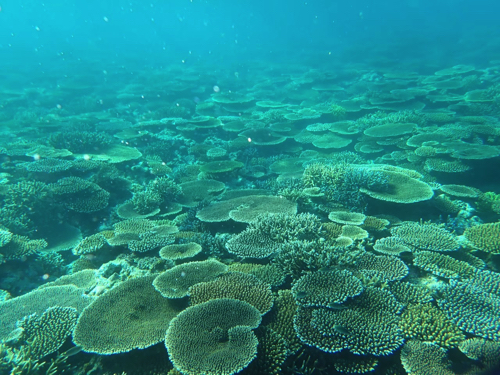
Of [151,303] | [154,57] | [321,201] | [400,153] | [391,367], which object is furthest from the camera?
[154,57]

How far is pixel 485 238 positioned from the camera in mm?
5453

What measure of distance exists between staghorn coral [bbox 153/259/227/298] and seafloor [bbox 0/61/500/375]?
0.03 metres

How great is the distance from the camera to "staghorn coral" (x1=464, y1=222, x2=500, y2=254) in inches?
208

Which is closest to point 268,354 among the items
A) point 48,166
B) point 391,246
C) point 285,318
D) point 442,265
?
point 285,318

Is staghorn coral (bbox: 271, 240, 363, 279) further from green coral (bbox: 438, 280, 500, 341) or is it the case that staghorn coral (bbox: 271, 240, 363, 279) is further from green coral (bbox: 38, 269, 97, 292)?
green coral (bbox: 38, 269, 97, 292)

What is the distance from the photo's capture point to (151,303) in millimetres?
4254

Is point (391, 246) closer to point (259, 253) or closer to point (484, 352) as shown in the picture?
point (484, 352)

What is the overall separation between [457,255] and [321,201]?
3.28 metres

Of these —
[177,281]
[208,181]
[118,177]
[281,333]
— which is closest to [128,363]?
[177,281]

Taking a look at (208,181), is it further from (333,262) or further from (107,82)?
(107,82)

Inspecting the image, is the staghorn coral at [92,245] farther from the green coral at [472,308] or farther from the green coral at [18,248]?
the green coral at [472,308]

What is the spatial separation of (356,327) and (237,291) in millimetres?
1655

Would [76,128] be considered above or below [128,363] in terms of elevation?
above

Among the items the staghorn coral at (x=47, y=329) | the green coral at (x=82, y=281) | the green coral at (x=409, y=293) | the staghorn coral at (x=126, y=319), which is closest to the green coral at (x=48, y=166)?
the green coral at (x=82, y=281)
